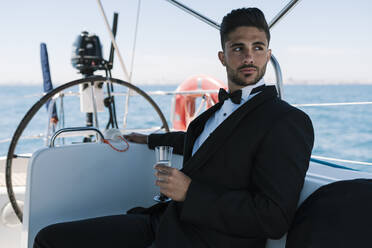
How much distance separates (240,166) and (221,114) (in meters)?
0.24

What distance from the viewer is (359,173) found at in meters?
1.05

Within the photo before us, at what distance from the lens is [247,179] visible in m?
0.88

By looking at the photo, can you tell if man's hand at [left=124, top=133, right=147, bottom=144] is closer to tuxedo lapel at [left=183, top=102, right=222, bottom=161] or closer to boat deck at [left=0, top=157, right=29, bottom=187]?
tuxedo lapel at [left=183, top=102, right=222, bottom=161]

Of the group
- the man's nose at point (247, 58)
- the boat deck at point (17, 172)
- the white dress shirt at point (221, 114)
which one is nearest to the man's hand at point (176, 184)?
the white dress shirt at point (221, 114)

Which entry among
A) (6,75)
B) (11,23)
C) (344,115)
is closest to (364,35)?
(344,115)

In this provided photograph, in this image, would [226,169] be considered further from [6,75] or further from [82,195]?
[6,75]

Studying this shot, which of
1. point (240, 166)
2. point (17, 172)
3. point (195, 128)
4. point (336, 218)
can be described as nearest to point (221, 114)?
point (195, 128)

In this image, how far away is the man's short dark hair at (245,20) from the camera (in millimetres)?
974

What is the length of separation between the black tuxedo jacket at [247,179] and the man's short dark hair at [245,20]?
172 millimetres

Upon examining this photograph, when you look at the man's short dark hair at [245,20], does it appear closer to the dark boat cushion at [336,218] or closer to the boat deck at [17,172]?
the dark boat cushion at [336,218]

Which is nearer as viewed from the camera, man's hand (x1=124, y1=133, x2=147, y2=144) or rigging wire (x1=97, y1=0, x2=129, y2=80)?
man's hand (x1=124, y1=133, x2=147, y2=144)

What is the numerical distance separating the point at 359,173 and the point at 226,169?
0.42 m

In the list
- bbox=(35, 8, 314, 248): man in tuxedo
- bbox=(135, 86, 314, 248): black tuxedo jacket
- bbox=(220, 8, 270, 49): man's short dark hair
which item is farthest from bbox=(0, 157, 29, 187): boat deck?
bbox=(220, 8, 270, 49): man's short dark hair

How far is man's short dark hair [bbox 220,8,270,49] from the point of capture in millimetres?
974
